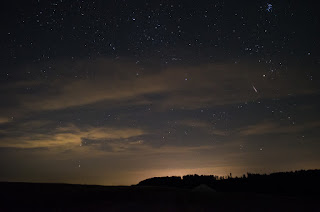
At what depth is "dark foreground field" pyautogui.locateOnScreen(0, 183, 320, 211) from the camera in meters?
2.63

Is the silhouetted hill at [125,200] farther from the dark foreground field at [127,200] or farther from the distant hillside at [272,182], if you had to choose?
the distant hillside at [272,182]

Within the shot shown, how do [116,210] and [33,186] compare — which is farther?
[33,186]

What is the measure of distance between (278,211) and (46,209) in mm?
2045

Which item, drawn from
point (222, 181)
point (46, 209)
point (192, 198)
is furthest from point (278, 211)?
point (222, 181)

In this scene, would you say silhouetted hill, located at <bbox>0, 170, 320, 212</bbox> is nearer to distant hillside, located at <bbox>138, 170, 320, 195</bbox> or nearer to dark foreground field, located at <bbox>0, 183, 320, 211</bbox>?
dark foreground field, located at <bbox>0, 183, 320, 211</bbox>

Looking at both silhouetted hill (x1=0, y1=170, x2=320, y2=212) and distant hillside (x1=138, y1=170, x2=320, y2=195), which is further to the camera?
distant hillside (x1=138, y1=170, x2=320, y2=195)

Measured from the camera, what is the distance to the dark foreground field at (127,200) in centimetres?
263

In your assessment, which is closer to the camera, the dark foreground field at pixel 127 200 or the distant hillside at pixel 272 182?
the dark foreground field at pixel 127 200

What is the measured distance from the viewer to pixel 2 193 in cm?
295

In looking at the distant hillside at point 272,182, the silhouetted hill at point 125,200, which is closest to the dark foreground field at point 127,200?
the silhouetted hill at point 125,200

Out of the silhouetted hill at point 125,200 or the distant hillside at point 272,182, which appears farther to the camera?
the distant hillside at point 272,182

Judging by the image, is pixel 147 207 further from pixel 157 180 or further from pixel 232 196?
pixel 157 180

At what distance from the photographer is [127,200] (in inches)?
111

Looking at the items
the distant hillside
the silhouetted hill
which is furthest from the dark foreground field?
the distant hillside
